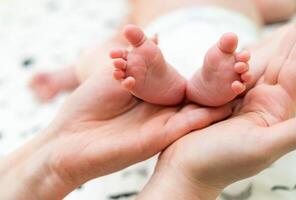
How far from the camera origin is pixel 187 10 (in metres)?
1.09

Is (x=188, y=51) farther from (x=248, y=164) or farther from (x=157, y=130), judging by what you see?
(x=248, y=164)

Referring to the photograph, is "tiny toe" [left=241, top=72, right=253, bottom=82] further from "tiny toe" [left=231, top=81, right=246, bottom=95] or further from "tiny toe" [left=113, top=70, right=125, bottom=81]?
"tiny toe" [left=113, top=70, right=125, bottom=81]

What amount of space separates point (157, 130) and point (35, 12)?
88cm

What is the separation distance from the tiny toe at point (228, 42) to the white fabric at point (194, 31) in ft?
0.75

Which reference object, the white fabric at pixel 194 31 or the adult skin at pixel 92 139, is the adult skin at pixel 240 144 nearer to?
the adult skin at pixel 92 139

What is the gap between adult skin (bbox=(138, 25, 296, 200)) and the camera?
Answer: 24.6 inches

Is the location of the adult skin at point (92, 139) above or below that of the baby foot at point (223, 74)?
below

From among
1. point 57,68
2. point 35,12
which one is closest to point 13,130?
point 57,68

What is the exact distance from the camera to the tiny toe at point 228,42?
66 centimetres

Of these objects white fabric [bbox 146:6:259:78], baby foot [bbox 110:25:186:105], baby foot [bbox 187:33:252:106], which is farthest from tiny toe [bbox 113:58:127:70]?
white fabric [bbox 146:6:259:78]

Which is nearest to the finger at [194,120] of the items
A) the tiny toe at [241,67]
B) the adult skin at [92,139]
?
the adult skin at [92,139]

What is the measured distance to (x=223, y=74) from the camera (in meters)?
0.69

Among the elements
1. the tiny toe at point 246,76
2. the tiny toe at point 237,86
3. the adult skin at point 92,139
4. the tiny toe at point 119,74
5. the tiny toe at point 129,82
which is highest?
the tiny toe at point 119,74

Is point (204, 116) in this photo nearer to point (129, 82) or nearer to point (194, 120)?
point (194, 120)
